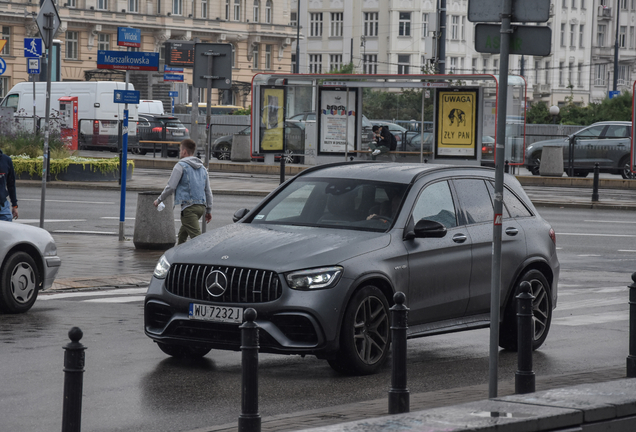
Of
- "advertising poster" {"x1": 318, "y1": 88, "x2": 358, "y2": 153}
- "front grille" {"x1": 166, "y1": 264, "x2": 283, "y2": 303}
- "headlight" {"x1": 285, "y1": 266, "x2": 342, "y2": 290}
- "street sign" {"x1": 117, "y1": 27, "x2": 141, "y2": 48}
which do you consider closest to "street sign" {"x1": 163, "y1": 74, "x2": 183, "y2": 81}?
"street sign" {"x1": 117, "y1": 27, "x2": 141, "y2": 48}

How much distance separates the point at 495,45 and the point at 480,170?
2.96 metres

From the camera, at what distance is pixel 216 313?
26.6 ft

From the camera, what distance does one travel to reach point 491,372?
6750mm

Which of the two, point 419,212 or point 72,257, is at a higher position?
point 419,212

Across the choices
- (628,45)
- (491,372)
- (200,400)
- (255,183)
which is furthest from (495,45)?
(628,45)

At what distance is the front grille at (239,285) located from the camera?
26.3 feet

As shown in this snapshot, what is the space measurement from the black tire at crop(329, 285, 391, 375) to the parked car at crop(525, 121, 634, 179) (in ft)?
93.0

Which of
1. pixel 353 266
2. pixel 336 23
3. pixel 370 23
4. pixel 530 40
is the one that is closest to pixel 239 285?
pixel 353 266

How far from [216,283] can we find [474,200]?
258cm

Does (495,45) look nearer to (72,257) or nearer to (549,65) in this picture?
(72,257)

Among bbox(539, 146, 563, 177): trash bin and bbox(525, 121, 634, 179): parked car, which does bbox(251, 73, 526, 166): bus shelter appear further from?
bbox(525, 121, 634, 179): parked car

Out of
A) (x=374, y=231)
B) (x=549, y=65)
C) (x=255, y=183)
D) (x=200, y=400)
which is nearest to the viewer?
(x=200, y=400)

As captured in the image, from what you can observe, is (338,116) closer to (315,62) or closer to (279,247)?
(279,247)

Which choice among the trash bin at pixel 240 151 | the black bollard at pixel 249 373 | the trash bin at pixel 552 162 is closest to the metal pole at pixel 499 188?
the black bollard at pixel 249 373
